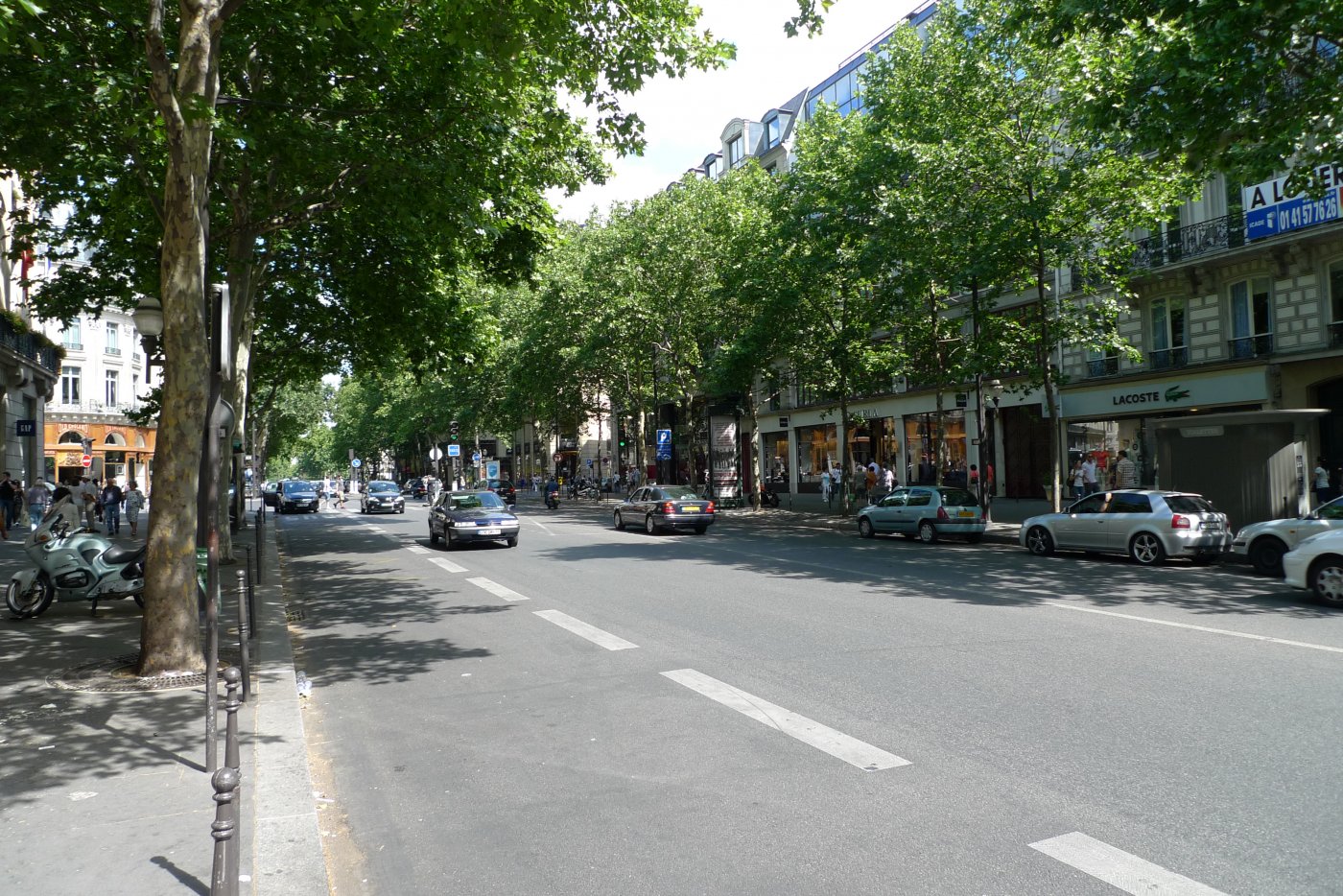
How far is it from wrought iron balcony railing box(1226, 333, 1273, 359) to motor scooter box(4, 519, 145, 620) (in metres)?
25.3

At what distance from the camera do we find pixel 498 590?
526 inches

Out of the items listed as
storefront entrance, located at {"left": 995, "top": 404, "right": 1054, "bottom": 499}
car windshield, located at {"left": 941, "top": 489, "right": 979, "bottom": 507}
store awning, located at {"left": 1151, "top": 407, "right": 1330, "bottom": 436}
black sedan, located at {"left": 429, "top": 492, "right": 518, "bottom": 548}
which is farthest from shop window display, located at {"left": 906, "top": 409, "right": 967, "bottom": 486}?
black sedan, located at {"left": 429, "top": 492, "right": 518, "bottom": 548}

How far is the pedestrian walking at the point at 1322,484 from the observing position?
20062 mm

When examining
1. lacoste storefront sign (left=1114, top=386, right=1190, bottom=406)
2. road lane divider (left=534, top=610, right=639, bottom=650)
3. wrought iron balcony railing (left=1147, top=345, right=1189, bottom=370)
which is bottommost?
road lane divider (left=534, top=610, right=639, bottom=650)

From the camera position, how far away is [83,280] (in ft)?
63.0

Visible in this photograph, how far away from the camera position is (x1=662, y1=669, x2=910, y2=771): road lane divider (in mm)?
5215

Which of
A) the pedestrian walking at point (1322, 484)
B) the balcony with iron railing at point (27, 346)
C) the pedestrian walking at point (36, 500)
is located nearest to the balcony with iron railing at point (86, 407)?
the balcony with iron railing at point (27, 346)

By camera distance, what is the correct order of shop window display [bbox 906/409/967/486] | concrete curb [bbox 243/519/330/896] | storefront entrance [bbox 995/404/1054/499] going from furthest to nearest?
shop window display [bbox 906/409/967/486], storefront entrance [bbox 995/404/1054/499], concrete curb [bbox 243/519/330/896]

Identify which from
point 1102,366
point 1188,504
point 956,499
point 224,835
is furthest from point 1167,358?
point 224,835

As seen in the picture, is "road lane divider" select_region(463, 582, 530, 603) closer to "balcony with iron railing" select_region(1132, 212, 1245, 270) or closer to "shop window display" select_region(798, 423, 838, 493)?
"balcony with iron railing" select_region(1132, 212, 1245, 270)

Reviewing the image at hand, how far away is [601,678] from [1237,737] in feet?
14.7

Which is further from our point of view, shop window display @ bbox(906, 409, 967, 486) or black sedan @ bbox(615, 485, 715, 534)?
shop window display @ bbox(906, 409, 967, 486)

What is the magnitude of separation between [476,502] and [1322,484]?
19.3 m

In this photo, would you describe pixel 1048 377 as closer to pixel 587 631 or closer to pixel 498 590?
pixel 498 590
